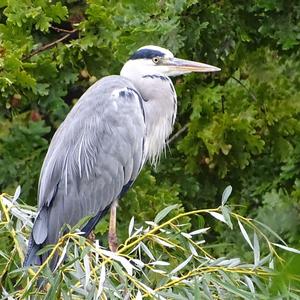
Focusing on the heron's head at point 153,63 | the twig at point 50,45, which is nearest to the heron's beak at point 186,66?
the heron's head at point 153,63

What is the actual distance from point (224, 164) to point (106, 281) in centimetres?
236

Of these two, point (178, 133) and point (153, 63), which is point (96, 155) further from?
point (178, 133)

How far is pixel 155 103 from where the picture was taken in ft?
11.3

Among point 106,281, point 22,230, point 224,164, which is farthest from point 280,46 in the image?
point 106,281

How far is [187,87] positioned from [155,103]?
83cm

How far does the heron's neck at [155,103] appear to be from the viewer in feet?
11.2

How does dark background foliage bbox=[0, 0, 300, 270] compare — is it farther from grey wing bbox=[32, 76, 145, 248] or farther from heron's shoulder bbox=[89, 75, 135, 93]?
grey wing bbox=[32, 76, 145, 248]

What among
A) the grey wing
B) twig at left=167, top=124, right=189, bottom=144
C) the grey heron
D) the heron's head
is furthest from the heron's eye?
twig at left=167, top=124, right=189, bottom=144

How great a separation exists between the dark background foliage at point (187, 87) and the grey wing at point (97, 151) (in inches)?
27.6

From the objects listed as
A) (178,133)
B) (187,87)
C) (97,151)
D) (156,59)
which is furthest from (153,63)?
(178,133)

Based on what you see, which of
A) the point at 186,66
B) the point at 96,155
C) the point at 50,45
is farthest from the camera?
the point at 50,45

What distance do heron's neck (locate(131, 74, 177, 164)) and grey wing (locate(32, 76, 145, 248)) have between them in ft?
0.71

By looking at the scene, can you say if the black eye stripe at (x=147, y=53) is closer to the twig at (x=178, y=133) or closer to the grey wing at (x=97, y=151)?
the grey wing at (x=97, y=151)

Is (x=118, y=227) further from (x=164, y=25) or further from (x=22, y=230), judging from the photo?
(x=22, y=230)
